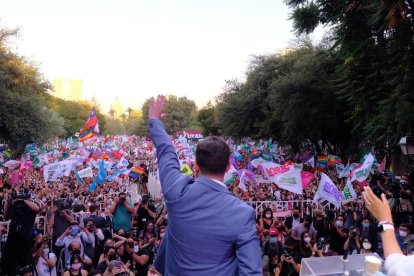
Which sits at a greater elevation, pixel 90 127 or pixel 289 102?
pixel 289 102

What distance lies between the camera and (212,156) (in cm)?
192

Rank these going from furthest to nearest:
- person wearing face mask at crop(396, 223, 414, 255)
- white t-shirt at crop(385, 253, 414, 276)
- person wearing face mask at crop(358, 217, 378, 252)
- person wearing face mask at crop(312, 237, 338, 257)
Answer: person wearing face mask at crop(358, 217, 378, 252)
person wearing face mask at crop(396, 223, 414, 255)
person wearing face mask at crop(312, 237, 338, 257)
white t-shirt at crop(385, 253, 414, 276)

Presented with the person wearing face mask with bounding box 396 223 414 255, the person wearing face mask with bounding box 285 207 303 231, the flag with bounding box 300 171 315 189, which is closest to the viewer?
the person wearing face mask with bounding box 396 223 414 255

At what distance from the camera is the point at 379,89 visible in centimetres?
1270

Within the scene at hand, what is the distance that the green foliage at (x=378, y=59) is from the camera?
36.4 feet

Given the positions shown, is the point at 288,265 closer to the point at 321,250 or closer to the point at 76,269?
the point at 321,250

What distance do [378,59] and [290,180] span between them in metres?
4.84

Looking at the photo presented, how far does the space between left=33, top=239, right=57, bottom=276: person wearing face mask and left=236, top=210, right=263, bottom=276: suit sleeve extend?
5.29 m

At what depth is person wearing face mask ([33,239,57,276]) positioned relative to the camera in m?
6.20

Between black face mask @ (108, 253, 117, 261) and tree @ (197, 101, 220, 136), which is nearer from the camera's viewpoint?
black face mask @ (108, 253, 117, 261)

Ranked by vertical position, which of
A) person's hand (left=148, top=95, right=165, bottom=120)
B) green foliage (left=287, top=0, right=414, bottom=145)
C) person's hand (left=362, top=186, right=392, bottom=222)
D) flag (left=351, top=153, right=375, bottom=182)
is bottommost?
flag (left=351, top=153, right=375, bottom=182)

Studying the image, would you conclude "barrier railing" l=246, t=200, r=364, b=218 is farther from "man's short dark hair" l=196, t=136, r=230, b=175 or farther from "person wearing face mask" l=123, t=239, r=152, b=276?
"man's short dark hair" l=196, t=136, r=230, b=175

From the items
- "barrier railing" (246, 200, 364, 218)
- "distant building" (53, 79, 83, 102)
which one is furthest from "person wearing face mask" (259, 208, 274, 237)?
"distant building" (53, 79, 83, 102)

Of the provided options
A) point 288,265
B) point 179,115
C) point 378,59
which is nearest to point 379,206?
point 288,265
